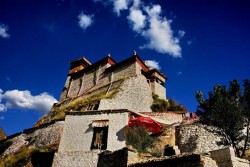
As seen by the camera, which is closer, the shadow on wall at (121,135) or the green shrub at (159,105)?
the shadow on wall at (121,135)

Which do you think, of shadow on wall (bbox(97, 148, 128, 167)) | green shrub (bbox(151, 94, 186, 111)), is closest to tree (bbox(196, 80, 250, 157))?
shadow on wall (bbox(97, 148, 128, 167))

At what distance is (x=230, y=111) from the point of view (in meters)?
18.7

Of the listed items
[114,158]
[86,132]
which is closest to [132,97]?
[86,132]

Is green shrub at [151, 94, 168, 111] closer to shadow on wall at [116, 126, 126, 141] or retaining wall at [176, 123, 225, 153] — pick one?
retaining wall at [176, 123, 225, 153]

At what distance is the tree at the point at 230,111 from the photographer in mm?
18397

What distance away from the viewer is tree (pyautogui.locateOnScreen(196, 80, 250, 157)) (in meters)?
18.4

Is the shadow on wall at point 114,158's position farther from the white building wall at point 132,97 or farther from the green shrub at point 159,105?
the green shrub at point 159,105

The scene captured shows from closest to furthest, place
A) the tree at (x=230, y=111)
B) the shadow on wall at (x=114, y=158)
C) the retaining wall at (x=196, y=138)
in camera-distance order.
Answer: the shadow on wall at (x=114, y=158)
the tree at (x=230, y=111)
the retaining wall at (x=196, y=138)

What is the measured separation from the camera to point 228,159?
376 inches

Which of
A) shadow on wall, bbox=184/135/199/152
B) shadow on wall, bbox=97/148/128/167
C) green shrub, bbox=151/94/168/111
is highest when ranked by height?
green shrub, bbox=151/94/168/111

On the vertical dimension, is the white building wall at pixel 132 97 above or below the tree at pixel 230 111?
above

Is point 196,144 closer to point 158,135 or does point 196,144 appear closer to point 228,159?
point 158,135

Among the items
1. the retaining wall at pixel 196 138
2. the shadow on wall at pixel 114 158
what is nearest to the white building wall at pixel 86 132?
the retaining wall at pixel 196 138

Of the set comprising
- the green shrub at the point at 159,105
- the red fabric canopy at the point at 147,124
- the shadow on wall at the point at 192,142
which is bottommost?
the shadow on wall at the point at 192,142
